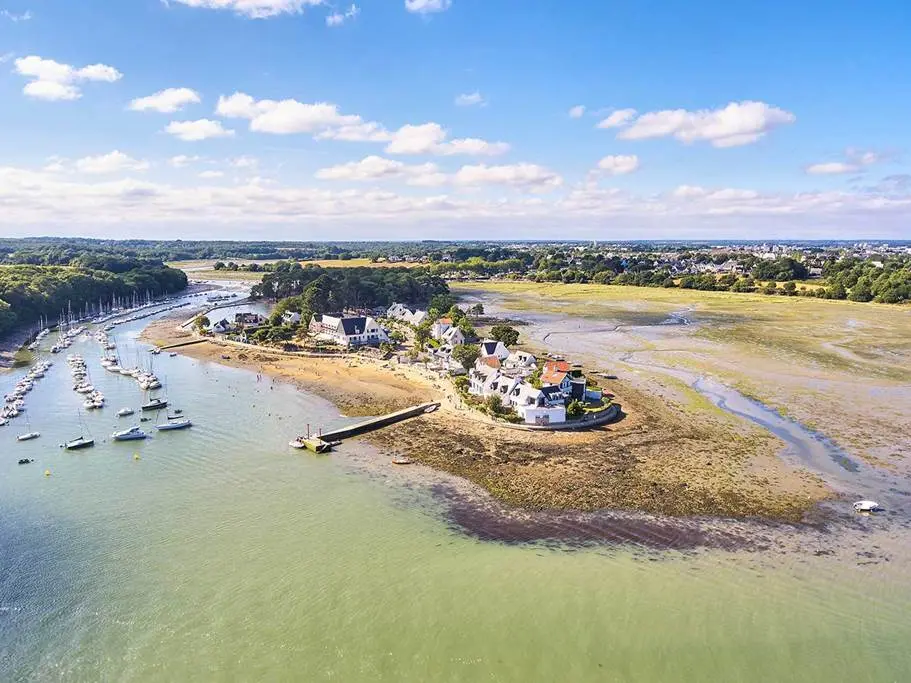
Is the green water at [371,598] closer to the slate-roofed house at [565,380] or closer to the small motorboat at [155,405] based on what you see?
the small motorboat at [155,405]

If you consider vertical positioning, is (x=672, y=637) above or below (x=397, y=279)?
below

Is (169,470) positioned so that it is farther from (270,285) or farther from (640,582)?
(270,285)

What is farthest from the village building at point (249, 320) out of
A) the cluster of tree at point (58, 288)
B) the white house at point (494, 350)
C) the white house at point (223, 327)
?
the white house at point (494, 350)

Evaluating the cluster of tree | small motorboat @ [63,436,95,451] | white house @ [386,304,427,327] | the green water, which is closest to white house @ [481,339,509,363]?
the green water

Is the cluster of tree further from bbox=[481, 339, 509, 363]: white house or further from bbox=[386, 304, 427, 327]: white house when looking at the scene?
bbox=[481, 339, 509, 363]: white house

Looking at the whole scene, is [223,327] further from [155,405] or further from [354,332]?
[155,405]

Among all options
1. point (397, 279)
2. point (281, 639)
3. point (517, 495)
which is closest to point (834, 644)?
point (517, 495)
